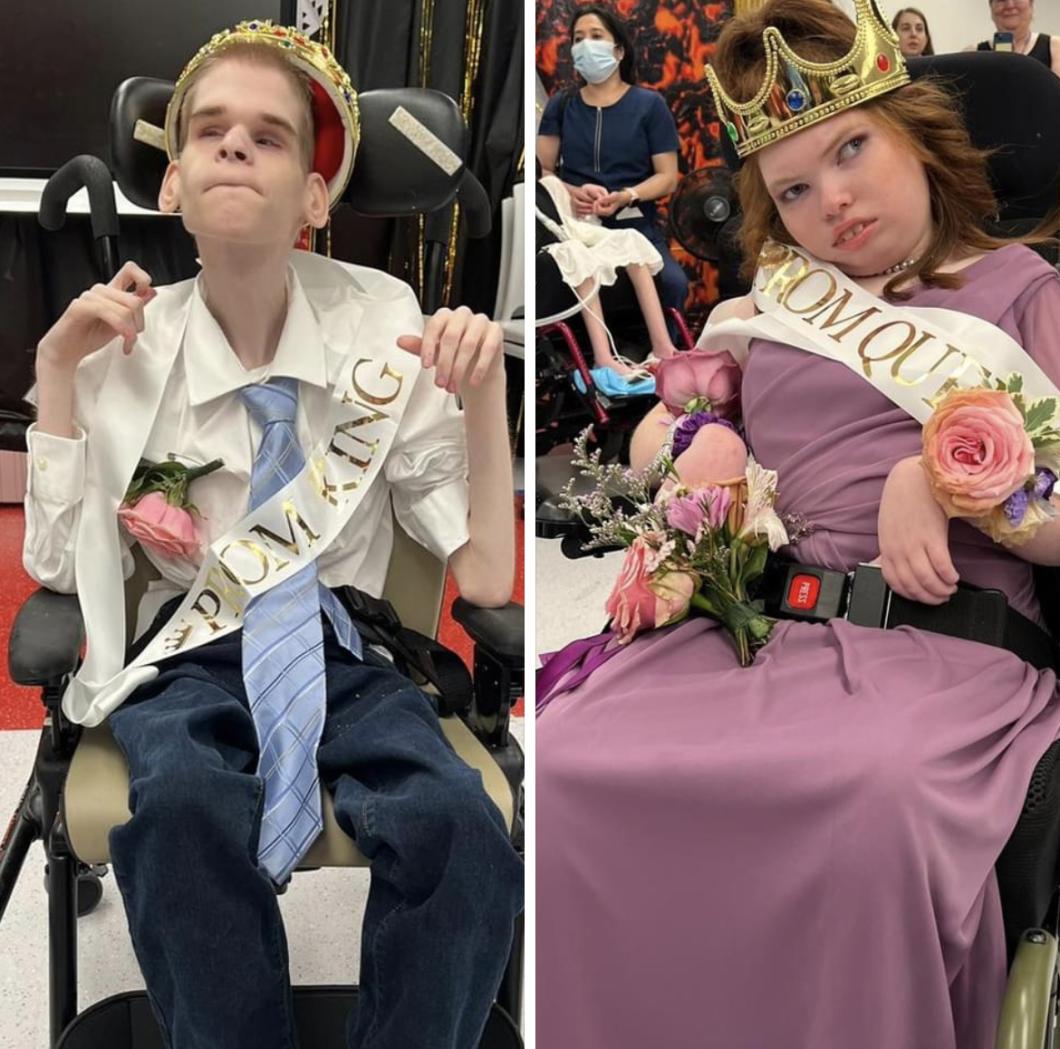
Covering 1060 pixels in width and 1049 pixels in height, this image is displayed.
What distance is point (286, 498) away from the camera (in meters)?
1.25

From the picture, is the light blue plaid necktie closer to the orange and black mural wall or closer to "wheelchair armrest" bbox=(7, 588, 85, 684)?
→ "wheelchair armrest" bbox=(7, 588, 85, 684)

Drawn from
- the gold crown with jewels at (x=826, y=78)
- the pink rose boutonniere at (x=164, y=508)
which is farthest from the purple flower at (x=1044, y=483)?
the pink rose boutonniere at (x=164, y=508)

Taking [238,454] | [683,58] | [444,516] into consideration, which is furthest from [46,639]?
[683,58]

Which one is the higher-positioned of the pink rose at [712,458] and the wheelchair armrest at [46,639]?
the pink rose at [712,458]

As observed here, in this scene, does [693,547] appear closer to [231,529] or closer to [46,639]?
[231,529]

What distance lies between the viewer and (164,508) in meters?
1.22

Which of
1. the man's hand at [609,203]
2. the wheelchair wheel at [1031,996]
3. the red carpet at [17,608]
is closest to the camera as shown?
the wheelchair wheel at [1031,996]

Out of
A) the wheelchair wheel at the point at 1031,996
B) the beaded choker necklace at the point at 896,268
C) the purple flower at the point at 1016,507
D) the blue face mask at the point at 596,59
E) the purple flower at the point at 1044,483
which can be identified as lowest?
the wheelchair wheel at the point at 1031,996

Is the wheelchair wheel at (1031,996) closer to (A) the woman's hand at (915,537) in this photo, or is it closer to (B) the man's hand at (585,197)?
(A) the woman's hand at (915,537)

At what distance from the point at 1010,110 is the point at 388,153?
610mm

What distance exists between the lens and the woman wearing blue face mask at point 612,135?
3.08 metres

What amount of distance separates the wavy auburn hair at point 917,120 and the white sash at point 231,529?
44 centimetres

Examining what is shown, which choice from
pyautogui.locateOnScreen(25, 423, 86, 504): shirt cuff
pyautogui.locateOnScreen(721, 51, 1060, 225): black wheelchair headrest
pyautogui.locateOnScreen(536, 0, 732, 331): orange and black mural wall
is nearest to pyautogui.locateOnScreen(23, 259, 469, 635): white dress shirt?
pyautogui.locateOnScreen(25, 423, 86, 504): shirt cuff

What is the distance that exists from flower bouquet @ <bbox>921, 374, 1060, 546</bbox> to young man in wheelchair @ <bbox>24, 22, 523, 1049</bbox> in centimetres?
39
